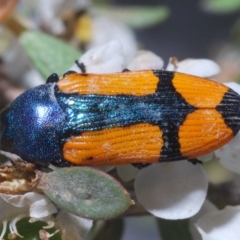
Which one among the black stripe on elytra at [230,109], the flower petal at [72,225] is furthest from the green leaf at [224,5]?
the flower petal at [72,225]

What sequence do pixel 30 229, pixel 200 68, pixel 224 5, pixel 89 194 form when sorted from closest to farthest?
pixel 89 194 → pixel 30 229 → pixel 200 68 → pixel 224 5

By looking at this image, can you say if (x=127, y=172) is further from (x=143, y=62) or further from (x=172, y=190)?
(x=143, y=62)

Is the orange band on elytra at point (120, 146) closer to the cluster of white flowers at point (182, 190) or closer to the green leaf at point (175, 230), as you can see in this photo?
the cluster of white flowers at point (182, 190)

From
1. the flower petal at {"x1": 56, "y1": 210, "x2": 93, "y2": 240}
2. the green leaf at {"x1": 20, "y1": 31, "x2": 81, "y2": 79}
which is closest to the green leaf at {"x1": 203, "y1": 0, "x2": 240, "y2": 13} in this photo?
the green leaf at {"x1": 20, "y1": 31, "x2": 81, "y2": 79}

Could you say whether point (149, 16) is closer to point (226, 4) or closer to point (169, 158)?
point (226, 4)

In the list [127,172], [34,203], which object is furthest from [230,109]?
[34,203]

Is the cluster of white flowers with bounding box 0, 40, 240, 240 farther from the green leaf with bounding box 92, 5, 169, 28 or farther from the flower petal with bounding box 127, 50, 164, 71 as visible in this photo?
the green leaf with bounding box 92, 5, 169, 28
